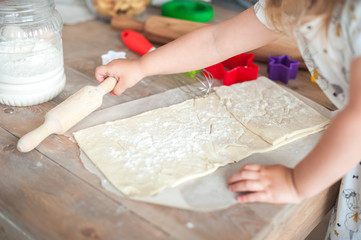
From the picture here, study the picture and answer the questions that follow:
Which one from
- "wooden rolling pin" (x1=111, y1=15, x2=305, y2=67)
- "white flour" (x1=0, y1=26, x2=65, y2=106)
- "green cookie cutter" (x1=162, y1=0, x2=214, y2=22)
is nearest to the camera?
"white flour" (x1=0, y1=26, x2=65, y2=106)

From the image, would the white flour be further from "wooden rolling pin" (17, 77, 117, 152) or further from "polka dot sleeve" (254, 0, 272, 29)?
"polka dot sleeve" (254, 0, 272, 29)

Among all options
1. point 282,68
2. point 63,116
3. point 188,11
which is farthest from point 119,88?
point 188,11

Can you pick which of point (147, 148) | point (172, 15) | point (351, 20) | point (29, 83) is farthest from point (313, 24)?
point (172, 15)

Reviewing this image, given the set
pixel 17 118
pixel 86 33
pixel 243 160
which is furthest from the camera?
pixel 86 33

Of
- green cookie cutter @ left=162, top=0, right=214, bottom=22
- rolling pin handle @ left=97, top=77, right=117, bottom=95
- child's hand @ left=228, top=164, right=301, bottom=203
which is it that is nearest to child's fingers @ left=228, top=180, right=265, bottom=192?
child's hand @ left=228, top=164, right=301, bottom=203

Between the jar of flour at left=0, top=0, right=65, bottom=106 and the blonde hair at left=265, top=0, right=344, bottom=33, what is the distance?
1.63 ft

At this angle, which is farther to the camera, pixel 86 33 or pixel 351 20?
pixel 86 33

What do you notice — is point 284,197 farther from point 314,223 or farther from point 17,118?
point 17,118

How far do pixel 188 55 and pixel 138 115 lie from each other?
191mm

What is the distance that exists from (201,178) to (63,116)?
Result: 29cm

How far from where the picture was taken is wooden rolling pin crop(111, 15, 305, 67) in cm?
111

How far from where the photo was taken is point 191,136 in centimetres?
80

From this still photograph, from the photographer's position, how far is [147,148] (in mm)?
752

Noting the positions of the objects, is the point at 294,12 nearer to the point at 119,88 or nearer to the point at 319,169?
the point at 319,169
